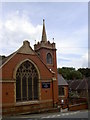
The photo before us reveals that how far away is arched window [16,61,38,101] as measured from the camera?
2238 cm

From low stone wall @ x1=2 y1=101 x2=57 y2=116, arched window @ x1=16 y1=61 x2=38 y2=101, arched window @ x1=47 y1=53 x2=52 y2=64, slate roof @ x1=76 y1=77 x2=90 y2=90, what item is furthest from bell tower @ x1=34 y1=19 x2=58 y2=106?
slate roof @ x1=76 y1=77 x2=90 y2=90

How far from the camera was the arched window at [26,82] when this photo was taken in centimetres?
2238

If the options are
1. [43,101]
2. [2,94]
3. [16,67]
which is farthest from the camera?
[43,101]

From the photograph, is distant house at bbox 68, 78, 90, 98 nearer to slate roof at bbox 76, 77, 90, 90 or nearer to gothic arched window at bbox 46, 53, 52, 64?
slate roof at bbox 76, 77, 90, 90

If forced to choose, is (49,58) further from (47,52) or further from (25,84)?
(25,84)

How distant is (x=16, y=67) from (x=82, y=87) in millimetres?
25654

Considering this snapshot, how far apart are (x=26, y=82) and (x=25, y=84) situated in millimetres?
308

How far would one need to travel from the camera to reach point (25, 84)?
2297cm

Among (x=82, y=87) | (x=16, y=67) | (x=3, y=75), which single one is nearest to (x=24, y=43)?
(x=16, y=67)

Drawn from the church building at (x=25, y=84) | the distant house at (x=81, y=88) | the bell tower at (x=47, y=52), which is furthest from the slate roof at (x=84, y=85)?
the church building at (x=25, y=84)

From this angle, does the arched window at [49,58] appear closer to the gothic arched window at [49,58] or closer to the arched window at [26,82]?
the gothic arched window at [49,58]

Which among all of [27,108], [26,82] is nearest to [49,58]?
[26,82]

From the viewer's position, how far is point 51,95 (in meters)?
25.5

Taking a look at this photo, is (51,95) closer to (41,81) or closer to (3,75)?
(41,81)
